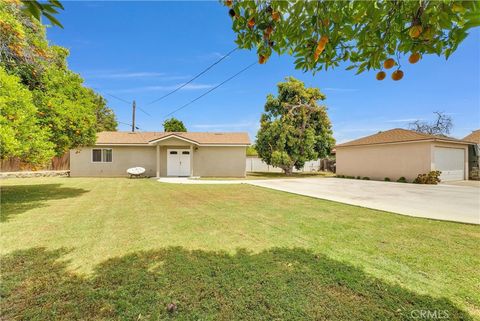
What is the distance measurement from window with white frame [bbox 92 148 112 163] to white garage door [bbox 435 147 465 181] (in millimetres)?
24021

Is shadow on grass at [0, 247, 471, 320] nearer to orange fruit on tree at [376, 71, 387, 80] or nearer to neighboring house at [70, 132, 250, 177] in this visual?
orange fruit on tree at [376, 71, 387, 80]

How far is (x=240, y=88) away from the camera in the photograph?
16844 mm

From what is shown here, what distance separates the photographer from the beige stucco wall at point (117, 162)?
1867cm

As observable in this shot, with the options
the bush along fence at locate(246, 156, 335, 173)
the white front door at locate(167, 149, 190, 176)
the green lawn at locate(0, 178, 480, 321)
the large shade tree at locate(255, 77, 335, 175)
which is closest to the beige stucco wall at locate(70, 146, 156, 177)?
the white front door at locate(167, 149, 190, 176)

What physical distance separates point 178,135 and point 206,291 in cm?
1690

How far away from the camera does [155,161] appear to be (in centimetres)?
1942

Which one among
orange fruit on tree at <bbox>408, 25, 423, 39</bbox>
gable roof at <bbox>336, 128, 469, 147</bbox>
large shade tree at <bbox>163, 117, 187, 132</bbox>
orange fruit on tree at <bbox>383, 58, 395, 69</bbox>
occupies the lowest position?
orange fruit on tree at <bbox>383, 58, 395, 69</bbox>

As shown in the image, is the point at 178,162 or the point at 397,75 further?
the point at 178,162

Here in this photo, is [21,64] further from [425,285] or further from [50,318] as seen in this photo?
[425,285]

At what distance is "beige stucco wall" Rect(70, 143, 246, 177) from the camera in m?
18.7

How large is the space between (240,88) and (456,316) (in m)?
16.3

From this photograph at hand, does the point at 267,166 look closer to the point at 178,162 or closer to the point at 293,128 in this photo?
the point at 293,128

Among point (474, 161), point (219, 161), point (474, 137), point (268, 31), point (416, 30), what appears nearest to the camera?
point (416, 30)

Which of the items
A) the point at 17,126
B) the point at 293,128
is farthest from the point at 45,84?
the point at 293,128
